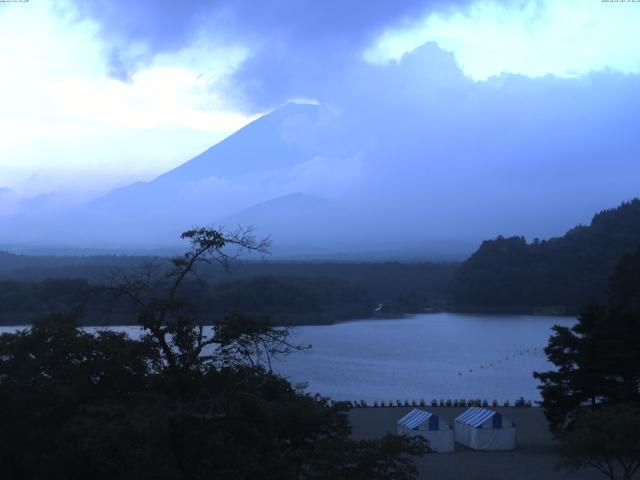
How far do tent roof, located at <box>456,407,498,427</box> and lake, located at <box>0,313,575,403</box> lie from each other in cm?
348

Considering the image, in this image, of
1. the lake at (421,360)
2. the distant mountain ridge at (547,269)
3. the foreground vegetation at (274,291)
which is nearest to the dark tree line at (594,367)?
the lake at (421,360)

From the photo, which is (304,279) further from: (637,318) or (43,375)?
(43,375)

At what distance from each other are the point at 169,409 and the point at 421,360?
58.7 feet

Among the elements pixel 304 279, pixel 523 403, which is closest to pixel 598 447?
pixel 523 403

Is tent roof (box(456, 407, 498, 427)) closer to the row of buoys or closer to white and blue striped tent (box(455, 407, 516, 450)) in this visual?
white and blue striped tent (box(455, 407, 516, 450))

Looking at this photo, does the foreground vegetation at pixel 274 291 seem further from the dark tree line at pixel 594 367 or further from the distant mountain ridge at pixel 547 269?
the dark tree line at pixel 594 367

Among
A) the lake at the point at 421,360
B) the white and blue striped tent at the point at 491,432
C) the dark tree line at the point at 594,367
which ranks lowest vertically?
the lake at the point at 421,360

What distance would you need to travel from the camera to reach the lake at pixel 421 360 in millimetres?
16953

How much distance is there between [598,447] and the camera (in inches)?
291

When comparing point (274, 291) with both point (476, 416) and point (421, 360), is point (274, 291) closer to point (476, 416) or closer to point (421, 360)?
point (421, 360)

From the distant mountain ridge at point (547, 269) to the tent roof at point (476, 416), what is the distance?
26.4 metres

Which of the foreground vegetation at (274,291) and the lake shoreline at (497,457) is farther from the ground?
the foreground vegetation at (274,291)

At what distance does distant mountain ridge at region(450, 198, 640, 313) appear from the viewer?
37.5 m

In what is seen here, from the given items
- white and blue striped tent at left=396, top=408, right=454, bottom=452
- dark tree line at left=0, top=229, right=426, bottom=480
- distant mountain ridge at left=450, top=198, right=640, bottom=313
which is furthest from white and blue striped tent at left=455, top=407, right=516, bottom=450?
distant mountain ridge at left=450, top=198, right=640, bottom=313
